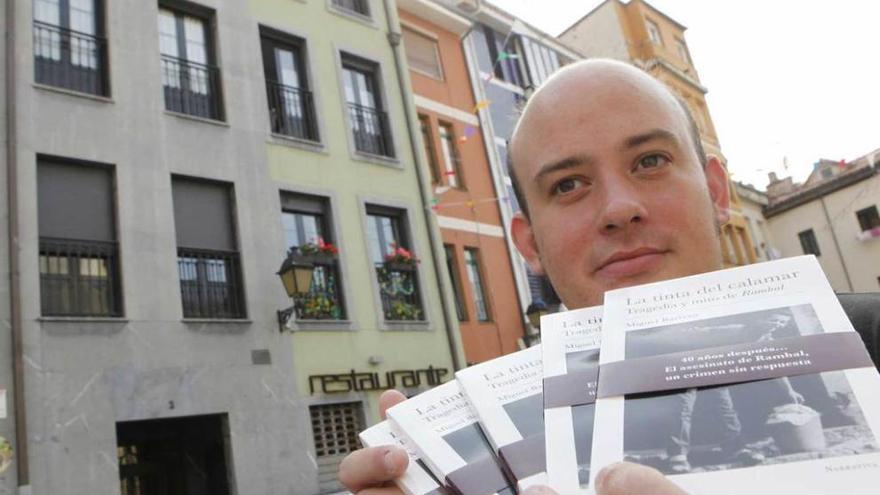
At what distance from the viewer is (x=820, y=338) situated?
952 millimetres

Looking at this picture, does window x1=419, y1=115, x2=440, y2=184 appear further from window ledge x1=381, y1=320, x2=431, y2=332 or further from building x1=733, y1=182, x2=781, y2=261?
building x1=733, y1=182, x2=781, y2=261

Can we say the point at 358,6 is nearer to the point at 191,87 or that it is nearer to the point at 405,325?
the point at 191,87

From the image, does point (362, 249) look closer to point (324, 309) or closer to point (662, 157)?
point (324, 309)

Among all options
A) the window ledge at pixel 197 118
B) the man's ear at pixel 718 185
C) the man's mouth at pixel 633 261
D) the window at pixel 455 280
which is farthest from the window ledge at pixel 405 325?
the man's mouth at pixel 633 261

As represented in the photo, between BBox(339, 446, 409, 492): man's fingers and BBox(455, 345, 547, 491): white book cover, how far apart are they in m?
0.15

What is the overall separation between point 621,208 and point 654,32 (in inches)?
1278

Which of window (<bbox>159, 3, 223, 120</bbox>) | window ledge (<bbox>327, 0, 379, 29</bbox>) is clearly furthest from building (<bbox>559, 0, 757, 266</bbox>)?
window (<bbox>159, 3, 223, 120</bbox>)

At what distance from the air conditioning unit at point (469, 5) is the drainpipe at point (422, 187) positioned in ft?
14.1

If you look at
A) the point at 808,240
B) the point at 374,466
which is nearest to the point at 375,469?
the point at 374,466

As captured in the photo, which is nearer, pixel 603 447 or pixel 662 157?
pixel 603 447

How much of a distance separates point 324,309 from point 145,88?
15.2ft

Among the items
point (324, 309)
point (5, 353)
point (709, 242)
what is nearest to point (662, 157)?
point (709, 242)

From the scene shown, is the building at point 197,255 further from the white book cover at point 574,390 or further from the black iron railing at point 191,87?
the white book cover at point 574,390

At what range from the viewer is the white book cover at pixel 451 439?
1070 mm
